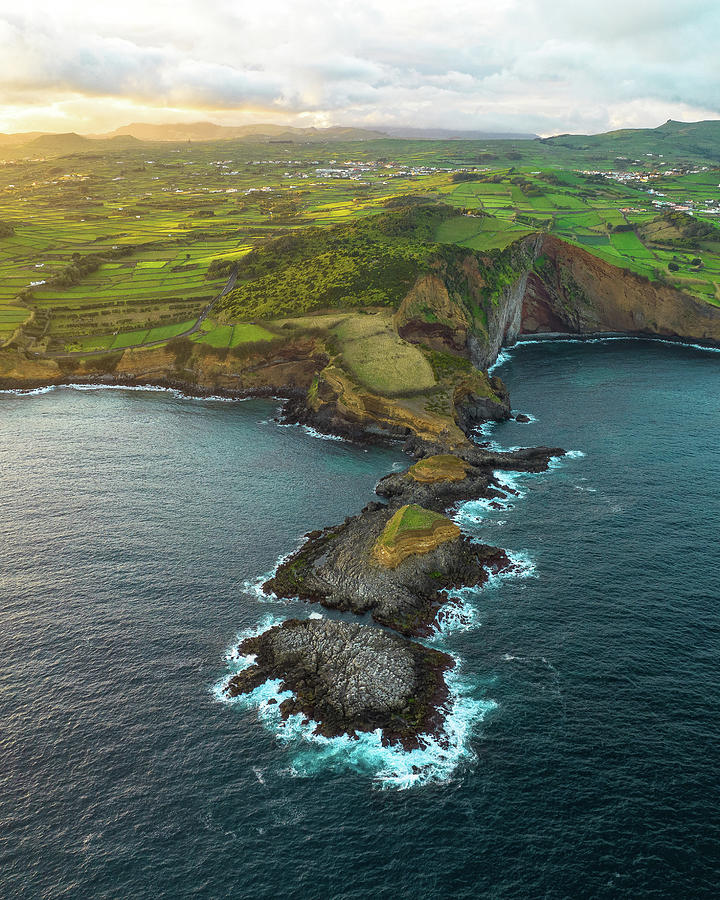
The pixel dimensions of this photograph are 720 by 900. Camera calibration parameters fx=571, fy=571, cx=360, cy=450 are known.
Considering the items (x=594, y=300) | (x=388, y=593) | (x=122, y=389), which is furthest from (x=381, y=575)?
(x=594, y=300)

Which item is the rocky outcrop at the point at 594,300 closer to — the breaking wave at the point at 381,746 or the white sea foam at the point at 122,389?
the white sea foam at the point at 122,389

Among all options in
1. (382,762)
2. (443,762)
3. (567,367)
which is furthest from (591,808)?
(567,367)

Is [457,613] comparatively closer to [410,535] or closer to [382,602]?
[382,602]

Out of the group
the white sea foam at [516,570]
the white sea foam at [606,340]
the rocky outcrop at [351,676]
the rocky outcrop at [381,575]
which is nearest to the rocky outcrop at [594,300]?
the white sea foam at [606,340]

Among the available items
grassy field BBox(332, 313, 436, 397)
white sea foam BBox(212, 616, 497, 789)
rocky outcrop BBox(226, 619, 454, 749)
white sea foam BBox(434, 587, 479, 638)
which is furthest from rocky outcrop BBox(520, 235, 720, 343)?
white sea foam BBox(212, 616, 497, 789)

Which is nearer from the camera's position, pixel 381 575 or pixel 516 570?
pixel 381 575

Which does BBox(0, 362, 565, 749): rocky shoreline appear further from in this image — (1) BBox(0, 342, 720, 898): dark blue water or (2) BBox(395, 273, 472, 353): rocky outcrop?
(2) BBox(395, 273, 472, 353): rocky outcrop
